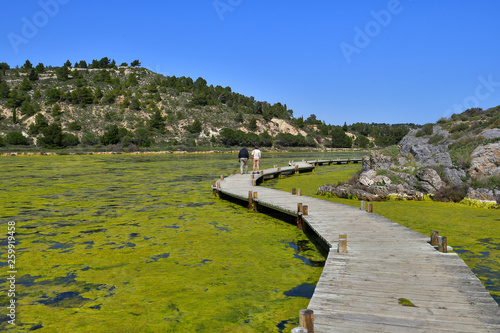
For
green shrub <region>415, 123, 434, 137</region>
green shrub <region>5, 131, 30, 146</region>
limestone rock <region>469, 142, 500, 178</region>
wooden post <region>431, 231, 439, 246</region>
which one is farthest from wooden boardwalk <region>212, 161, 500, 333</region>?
green shrub <region>5, 131, 30, 146</region>

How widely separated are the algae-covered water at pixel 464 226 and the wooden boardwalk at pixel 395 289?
0.87 m

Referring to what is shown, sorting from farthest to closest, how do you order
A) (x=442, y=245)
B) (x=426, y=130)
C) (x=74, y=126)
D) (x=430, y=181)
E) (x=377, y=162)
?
(x=74, y=126) → (x=426, y=130) → (x=377, y=162) → (x=430, y=181) → (x=442, y=245)

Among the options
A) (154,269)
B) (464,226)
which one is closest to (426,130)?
(464,226)

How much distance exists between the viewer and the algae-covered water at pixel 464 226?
7.45 metres

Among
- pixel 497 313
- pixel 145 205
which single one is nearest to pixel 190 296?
pixel 497 313

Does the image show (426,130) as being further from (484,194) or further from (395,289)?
(395,289)

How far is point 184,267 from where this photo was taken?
25.5ft

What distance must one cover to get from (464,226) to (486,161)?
6890 millimetres

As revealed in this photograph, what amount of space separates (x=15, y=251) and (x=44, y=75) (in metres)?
119

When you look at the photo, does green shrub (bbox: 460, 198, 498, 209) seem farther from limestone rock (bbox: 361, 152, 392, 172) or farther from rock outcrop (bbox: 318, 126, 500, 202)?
limestone rock (bbox: 361, 152, 392, 172)

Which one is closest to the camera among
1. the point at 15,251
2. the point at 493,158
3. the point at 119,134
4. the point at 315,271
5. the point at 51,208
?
the point at 315,271

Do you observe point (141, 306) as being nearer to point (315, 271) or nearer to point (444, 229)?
point (315, 271)

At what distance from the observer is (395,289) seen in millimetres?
5512

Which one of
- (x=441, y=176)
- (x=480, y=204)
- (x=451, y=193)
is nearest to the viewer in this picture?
(x=480, y=204)
